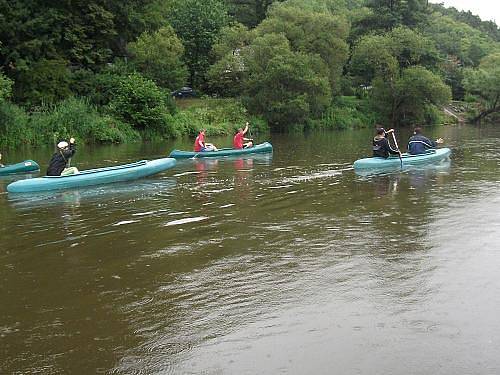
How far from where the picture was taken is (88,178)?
47.3 ft

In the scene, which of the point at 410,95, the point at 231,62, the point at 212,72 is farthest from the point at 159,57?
the point at 410,95

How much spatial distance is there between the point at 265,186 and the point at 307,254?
6.41m

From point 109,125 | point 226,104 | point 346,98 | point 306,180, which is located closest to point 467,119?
point 346,98

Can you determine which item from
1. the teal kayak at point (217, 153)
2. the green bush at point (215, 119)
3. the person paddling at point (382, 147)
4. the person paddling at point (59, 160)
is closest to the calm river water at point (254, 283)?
the person paddling at point (59, 160)

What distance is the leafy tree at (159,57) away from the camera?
40750 millimetres

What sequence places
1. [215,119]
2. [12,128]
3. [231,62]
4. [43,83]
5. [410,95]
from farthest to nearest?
[410,95] → [231,62] → [215,119] → [43,83] → [12,128]

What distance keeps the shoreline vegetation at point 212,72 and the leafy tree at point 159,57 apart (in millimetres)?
87

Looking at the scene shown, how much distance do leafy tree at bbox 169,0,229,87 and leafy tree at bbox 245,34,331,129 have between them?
756cm

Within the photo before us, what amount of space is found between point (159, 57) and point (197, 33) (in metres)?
9.70

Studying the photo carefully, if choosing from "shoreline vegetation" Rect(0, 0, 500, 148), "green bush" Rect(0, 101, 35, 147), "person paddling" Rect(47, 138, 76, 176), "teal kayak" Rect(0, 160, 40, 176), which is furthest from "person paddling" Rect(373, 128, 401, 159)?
"green bush" Rect(0, 101, 35, 147)

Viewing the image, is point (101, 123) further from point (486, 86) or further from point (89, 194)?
point (486, 86)

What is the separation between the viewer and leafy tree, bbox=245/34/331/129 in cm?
4091

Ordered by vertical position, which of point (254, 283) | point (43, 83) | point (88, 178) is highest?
point (43, 83)

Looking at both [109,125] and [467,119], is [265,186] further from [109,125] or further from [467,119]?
[467,119]
